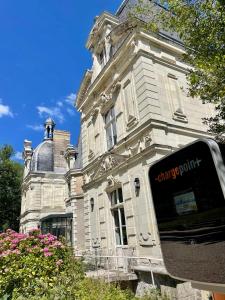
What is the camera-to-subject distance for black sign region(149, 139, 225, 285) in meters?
1.43

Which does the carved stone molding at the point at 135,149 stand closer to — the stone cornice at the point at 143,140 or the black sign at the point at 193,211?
the stone cornice at the point at 143,140

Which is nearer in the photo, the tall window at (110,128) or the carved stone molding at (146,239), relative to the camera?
the carved stone molding at (146,239)

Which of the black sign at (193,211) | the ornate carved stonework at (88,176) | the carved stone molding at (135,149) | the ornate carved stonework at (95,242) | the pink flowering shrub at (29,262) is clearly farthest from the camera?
the ornate carved stonework at (88,176)

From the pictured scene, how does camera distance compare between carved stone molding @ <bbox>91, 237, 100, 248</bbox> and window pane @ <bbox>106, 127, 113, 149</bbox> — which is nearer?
carved stone molding @ <bbox>91, 237, 100, 248</bbox>

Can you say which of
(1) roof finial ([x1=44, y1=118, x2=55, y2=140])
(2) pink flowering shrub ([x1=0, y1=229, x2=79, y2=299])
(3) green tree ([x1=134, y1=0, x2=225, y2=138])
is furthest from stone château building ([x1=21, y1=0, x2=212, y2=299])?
(1) roof finial ([x1=44, y1=118, x2=55, y2=140])

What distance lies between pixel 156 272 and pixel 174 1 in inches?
291

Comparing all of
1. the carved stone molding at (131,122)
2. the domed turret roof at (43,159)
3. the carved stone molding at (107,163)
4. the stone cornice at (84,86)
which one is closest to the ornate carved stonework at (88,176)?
the carved stone molding at (107,163)

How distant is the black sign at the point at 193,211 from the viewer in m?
1.43

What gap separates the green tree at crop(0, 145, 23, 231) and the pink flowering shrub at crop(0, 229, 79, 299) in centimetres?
3012

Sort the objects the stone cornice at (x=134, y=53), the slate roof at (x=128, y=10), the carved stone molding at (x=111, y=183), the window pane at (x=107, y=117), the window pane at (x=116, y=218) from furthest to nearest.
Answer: the window pane at (x=107, y=117) → the slate roof at (x=128, y=10) → the window pane at (x=116, y=218) → the carved stone molding at (x=111, y=183) → the stone cornice at (x=134, y=53)

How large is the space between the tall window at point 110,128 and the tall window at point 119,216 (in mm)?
2396

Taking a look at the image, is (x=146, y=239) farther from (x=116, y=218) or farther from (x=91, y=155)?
(x=91, y=155)

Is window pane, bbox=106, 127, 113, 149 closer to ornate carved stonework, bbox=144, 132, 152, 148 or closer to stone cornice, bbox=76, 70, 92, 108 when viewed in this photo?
ornate carved stonework, bbox=144, 132, 152, 148

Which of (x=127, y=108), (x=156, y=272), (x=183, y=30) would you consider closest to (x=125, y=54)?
(x=127, y=108)
